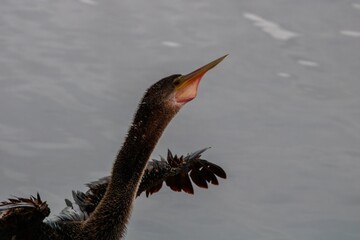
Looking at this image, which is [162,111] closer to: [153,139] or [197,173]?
[153,139]

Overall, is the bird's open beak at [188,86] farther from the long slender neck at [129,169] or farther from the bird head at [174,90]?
the long slender neck at [129,169]

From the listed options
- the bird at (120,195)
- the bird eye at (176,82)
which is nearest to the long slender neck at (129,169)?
the bird at (120,195)

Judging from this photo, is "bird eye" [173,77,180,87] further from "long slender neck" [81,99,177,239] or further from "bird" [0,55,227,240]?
"long slender neck" [81,99,177,239]

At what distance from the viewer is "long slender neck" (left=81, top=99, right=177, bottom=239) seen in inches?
333

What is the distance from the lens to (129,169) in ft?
28.1

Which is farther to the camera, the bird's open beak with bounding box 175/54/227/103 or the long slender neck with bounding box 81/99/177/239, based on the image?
the bird's open beak with bounding box 175/54/227/103

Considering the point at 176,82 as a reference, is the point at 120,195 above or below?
below

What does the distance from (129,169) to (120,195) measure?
0.25 meters

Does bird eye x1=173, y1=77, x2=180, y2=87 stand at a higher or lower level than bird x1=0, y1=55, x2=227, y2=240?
higher

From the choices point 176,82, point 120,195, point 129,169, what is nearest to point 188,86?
point 176,82

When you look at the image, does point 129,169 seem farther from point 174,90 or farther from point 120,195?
point 174,90

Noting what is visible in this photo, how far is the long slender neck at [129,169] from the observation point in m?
8.45

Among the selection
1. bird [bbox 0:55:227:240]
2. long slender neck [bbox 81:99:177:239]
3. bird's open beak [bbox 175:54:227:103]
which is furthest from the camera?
bird's open beak [bbox 175:54:227:103]

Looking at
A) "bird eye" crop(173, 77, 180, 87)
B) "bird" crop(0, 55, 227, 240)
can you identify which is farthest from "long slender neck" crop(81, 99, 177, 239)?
"bird eye" crop(173, 77, 180, 87)
